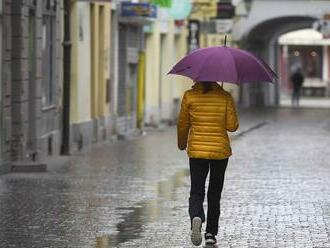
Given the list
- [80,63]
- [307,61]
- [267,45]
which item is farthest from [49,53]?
[307,61]

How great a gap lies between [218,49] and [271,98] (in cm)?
5433

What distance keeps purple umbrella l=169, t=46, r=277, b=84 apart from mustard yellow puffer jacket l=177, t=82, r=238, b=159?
230 mm

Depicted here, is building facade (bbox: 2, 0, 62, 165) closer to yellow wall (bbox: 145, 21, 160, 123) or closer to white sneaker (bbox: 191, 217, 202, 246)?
white sneaker (bbox: 191, 217, 202, 246)

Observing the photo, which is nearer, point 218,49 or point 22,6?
point 218,49

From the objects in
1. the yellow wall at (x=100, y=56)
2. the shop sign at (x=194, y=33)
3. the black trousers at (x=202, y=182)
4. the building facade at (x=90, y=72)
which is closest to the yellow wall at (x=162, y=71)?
the shop sign at (x=194, y=33)

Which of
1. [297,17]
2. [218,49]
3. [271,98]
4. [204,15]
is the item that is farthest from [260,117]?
[218,49]

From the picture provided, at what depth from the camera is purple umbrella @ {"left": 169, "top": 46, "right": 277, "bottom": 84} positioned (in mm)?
11391

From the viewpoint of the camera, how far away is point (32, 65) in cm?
2294

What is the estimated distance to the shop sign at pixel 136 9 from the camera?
3366cm

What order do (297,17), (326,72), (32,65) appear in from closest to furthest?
(32,65), (297,17), (326,72)

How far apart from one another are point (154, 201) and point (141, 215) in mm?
1663

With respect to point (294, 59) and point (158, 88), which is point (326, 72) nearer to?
point (294, 59)

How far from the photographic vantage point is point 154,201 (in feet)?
52.1

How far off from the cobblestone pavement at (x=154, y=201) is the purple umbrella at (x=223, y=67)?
162cm
